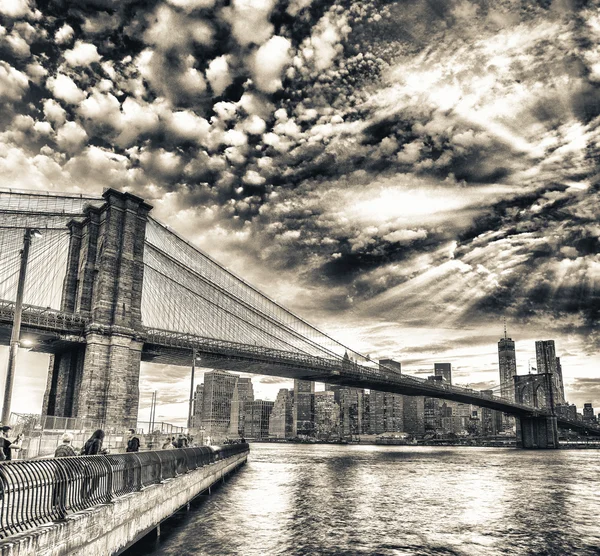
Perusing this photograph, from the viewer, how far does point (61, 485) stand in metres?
8.07

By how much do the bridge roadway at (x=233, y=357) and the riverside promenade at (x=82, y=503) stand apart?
19.2 meters

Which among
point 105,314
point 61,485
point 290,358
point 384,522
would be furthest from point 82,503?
point 290,358

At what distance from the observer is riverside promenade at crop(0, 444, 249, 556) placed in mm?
6797

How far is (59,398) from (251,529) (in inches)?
1264

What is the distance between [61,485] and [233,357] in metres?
48.2

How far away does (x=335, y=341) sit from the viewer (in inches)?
3445

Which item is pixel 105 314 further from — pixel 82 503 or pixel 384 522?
pixel 82 503

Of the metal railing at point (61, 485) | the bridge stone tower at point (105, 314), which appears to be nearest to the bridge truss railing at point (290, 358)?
the bridge stone tower at point (105, 314)

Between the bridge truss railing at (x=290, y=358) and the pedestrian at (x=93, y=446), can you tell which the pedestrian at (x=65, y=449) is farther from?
the bridge truss railing at (x=290, y=358)

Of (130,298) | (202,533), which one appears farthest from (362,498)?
(130,298)

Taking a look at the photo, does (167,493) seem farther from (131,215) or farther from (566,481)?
(131,215)

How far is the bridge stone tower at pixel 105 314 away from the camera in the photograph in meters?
37.8

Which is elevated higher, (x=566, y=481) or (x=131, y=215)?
(x=131, y=215)

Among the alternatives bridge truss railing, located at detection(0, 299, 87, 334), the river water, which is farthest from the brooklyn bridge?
the river water
